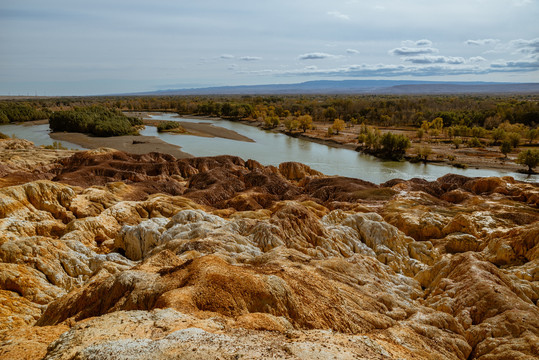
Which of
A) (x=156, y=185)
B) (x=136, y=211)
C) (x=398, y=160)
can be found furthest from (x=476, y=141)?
(x=136, y=211)

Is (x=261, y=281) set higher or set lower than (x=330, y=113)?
lower

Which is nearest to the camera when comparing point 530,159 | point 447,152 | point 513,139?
point 530,159

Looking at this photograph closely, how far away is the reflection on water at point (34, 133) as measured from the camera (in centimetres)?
7727

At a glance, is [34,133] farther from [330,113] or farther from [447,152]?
[447,152]

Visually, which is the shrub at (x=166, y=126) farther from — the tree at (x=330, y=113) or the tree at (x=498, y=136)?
the tree at (x=498, y=136)

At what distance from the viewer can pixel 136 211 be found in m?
23.4

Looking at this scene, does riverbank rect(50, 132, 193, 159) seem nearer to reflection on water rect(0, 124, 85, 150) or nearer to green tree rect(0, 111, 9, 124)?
reflection on water rect(0, 124, 85, 150)

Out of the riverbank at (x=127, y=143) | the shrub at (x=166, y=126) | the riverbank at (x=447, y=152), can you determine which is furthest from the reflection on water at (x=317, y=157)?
the riverbank at (x=127, y=143)

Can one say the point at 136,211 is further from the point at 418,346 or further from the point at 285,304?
the point at 418,346

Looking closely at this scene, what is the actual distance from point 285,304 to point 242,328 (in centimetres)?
226

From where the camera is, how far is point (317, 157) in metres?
70.7

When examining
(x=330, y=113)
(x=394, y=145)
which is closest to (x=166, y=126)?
(x=394, y=145)

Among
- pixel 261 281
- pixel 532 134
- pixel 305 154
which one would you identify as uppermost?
pixel 532 134

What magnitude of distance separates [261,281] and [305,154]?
63992 mm
